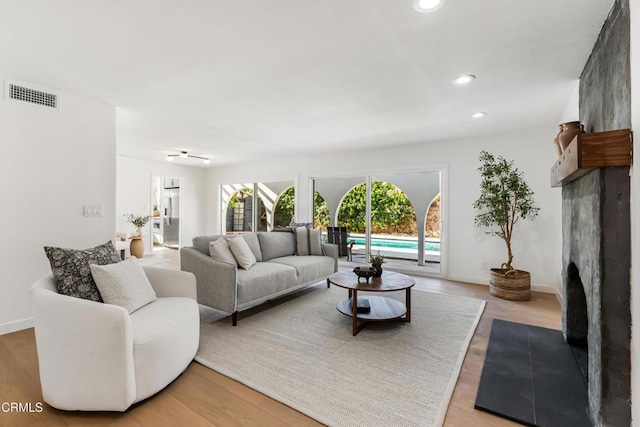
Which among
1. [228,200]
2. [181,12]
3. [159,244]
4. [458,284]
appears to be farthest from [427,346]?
[159,244]

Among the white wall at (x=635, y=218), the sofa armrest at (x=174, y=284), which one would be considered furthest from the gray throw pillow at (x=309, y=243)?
the white wall at (x=635, y=218)

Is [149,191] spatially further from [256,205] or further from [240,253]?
[240,253]

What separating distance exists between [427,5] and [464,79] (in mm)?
1241

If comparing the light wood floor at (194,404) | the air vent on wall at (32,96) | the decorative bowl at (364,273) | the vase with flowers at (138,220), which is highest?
the air vent on wall at (32,96)

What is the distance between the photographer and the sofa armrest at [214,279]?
2949 millimetres

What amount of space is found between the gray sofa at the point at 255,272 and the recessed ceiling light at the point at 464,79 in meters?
2.70

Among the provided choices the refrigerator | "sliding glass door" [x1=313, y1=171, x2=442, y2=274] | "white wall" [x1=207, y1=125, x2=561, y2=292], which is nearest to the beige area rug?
"white wall" [x1=207, y1=125, x2=561, y2=292]

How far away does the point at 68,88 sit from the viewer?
9.87ft

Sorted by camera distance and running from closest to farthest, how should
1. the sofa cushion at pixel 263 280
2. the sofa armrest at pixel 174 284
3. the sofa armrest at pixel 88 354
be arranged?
the sofa armrest at pixel 88 354 < the sofa armrest at pixel 174 284 < the sofa cushion at pixel 263 280

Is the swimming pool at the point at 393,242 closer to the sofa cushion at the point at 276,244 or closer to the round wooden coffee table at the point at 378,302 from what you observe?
the sofa cushion at the point at 276,244

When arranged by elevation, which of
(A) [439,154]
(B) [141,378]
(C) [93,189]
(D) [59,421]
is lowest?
(D) [59,421]

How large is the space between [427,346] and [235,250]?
7.38 feet

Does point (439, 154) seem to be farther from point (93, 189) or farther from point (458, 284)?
point (93, 189)

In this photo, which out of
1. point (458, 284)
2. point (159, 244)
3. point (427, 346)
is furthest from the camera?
point (159, 244)
